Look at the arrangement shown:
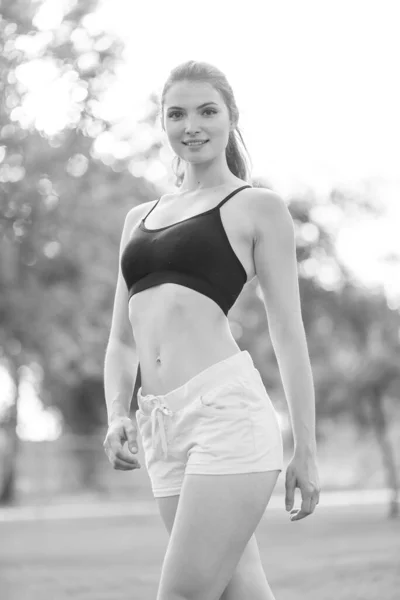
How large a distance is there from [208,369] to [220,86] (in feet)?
2.64

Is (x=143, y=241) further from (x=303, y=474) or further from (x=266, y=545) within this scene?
(x=266, y=545)

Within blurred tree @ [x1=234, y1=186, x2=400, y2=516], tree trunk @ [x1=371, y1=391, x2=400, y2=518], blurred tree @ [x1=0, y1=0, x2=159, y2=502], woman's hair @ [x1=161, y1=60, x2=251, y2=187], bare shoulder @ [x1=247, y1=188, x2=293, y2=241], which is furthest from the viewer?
blurred tree @ [x1=234, y1=186, x2=400, y2=516]

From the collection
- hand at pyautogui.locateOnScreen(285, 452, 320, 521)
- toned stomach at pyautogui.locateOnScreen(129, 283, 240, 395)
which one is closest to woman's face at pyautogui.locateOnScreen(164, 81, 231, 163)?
toned stomach at pyautogui.locateOnScreen(129, 283, 240, 395)

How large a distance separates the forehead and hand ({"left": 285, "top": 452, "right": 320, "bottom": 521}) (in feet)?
3.22

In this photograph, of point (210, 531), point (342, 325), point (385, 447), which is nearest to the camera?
point (210, 531)

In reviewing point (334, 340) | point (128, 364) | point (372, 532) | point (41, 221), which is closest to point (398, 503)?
point (372, 532)

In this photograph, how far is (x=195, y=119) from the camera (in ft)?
10.2

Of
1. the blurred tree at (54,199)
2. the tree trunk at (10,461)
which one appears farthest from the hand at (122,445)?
the tree trunk at (10,461)

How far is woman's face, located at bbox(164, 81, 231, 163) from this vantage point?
3100mm

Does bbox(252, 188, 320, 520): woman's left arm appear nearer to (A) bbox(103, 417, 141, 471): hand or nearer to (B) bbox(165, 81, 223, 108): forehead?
(B) bbox(165, 81, 223, 108): forehead

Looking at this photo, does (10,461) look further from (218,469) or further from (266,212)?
(218,469)

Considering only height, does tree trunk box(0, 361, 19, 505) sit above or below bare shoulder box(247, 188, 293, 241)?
below

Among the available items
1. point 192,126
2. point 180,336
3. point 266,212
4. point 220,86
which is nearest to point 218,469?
point 180,336

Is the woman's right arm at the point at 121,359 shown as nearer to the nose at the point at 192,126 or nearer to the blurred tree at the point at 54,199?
the nose at the point at 192,126
